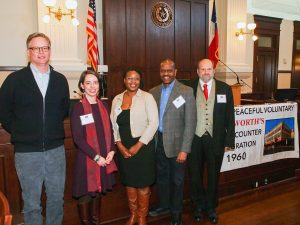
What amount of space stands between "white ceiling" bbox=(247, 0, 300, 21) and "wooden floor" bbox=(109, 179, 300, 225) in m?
5.39

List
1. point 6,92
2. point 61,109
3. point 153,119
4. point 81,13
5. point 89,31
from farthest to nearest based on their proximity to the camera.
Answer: point 81,13 < point 89,31 < point 153,119 < point 61,109 < point 6,92

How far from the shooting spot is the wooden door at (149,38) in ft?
18.6

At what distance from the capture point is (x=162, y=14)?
6.25m

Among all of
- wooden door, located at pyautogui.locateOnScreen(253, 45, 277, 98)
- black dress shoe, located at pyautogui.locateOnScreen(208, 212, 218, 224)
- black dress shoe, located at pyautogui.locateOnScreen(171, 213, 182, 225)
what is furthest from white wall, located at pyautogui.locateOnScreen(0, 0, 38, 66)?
wooden door, located at pyautogui.locateOnScreen(253, 45, 277, 98)

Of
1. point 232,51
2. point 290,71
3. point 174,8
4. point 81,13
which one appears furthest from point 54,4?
point 290,71

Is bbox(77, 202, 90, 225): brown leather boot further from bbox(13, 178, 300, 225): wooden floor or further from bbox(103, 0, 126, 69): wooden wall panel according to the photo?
bbox(103, 0, 126, 69): wooden wall panel

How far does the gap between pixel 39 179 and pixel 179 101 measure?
49.8 inches

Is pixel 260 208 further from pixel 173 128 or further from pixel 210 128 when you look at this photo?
pixel 173 128

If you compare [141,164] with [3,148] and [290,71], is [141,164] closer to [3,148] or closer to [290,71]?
[3,148]

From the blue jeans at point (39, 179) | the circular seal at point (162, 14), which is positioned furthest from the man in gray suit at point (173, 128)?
the circular seal at point (162, 14)

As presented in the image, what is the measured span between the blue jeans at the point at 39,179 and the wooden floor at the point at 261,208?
2.94ft

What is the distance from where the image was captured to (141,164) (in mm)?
2570

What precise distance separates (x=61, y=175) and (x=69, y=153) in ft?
1.73

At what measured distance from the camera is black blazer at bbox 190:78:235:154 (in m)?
2.85
